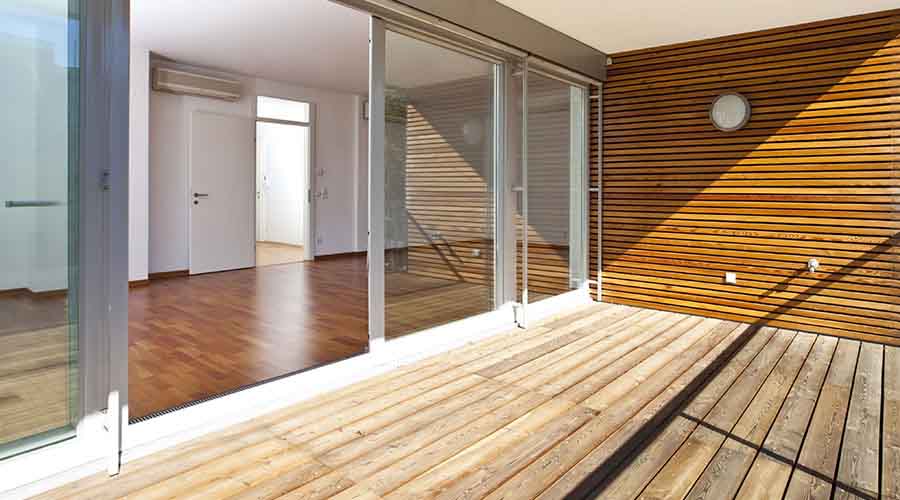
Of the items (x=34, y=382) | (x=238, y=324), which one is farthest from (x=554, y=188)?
(x=34, y=382)

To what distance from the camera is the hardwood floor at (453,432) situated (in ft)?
6.77

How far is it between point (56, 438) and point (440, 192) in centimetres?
250

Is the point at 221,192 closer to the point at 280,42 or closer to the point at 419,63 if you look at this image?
the point at 280,42

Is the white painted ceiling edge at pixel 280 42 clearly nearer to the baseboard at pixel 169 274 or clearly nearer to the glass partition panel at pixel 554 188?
the glass partition panel at pixel 554 188

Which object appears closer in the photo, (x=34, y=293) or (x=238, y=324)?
(x=34, y=293)

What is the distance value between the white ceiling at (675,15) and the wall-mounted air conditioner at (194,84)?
447 cm

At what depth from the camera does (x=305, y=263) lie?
8.37m

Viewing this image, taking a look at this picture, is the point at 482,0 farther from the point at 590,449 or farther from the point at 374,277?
the point at 590,449

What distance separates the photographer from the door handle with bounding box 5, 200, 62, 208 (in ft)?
6.43

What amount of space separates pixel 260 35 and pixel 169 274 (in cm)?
313

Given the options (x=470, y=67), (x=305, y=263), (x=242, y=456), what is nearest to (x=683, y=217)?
(x=470, y=67)

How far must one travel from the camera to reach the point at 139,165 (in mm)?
6434

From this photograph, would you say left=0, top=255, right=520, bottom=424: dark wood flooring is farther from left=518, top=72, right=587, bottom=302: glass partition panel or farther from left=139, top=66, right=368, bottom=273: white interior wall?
left=139, top=66, right=368, bottom=273: white interior wall

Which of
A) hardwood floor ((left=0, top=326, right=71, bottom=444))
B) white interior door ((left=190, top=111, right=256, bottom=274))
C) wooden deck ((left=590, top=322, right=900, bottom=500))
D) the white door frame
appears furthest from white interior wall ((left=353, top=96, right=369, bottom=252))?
hardwood floor ((left=0, top=326, right=71, bottom=444))
